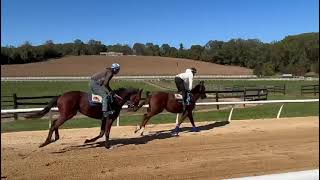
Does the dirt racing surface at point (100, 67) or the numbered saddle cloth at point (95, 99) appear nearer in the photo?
the numbered saddle cloth at point (95, 99)

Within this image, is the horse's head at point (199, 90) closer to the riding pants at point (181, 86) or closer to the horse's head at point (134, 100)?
the riding pants at point (181, 86)

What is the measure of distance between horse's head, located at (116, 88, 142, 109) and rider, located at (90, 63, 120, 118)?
1.79 feet

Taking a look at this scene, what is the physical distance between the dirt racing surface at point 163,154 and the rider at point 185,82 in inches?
39.8

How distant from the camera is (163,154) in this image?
9602 mm

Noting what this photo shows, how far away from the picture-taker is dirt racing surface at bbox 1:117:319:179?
307 inches

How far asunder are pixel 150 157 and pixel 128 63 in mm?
24207

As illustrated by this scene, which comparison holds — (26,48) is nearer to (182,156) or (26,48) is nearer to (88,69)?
(182,156)

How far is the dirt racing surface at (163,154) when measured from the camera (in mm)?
7809

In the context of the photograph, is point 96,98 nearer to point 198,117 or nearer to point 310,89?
point 198,117

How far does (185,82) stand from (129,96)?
2.29 meters

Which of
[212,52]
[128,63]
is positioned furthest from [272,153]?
[128,63]

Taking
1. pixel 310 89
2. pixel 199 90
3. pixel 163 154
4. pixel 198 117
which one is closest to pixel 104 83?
pixel 163 154

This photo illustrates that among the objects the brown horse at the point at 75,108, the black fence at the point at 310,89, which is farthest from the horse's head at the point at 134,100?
the black fence at the point at 310,89

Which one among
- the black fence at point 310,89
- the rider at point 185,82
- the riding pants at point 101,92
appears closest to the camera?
the riding pants at point 101,92
